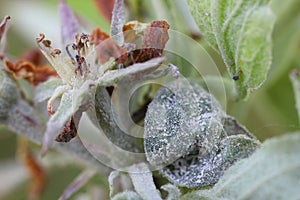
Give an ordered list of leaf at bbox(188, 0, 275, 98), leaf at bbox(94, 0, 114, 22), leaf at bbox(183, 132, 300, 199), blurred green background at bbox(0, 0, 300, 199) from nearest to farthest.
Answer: leaf at bbox(183, 132, 300, 199)
leaf at bbox(188, 0, 275, 98)
blurred green background at bbox(0, 0, 300, 199)
leaf at bbox(94, 0, 114, 22)

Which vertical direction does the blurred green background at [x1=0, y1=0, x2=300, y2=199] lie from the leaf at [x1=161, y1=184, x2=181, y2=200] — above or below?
below

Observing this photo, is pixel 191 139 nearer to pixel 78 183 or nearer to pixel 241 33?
pixel 241 33

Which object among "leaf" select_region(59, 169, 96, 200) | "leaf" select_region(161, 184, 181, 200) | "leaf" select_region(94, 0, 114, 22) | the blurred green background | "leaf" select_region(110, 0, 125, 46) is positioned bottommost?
the blurred green background

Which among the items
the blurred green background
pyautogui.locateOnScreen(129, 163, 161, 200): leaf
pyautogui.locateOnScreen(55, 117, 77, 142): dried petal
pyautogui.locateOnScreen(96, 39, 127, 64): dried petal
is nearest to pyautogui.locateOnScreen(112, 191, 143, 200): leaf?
pyautogui.locateOnScreen(129, 163, 161, 200): leaf

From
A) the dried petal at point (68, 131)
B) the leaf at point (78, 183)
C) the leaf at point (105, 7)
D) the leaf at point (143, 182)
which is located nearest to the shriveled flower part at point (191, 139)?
the leaf at point (143, 182)

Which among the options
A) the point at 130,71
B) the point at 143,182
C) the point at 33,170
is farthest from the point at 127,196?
the point at 33,170

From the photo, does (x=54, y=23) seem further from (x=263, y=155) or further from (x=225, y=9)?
(x=263, y=155)

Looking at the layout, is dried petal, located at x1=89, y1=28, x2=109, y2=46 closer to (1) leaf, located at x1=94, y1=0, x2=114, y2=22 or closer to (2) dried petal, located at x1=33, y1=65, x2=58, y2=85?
(2) dried petal, located at x1=33, y1=65, x2=58, y2=85
